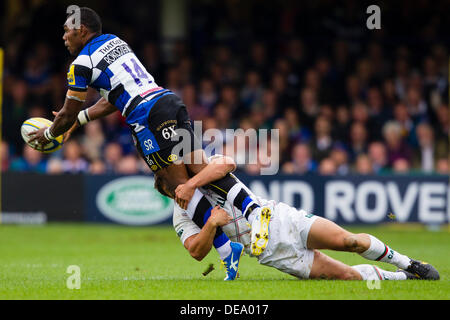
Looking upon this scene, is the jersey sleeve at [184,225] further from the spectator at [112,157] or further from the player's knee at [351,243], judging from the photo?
the spectator at [112,157]

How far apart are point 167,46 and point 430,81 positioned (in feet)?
22.2

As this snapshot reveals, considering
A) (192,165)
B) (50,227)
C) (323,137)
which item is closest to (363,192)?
(323,137)

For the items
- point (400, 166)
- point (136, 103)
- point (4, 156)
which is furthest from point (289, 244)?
point (4, 156)

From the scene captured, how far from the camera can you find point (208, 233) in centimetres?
759

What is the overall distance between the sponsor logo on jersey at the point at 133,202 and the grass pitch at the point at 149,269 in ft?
0.89

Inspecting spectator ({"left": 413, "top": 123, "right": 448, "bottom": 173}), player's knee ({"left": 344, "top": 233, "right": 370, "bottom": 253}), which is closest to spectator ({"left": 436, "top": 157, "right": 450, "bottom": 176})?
spectator ({"left": 413, "top": 123, "right": 448, "bottom": 173})

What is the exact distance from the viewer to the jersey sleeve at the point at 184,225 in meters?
8.00

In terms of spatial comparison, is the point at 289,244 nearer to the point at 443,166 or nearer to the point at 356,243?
the point at 356,243

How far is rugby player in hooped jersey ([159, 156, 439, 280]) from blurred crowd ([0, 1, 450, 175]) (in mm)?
7932

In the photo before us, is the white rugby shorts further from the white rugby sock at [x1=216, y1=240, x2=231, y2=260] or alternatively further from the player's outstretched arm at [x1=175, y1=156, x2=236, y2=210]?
the player's outstretched arm at [x1=175, y1=156, x2=236, y2=210]

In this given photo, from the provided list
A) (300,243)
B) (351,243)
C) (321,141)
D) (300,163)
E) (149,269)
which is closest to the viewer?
(351,243)

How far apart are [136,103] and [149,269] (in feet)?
8.13

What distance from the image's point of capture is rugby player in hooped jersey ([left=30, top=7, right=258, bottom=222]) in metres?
7.62
